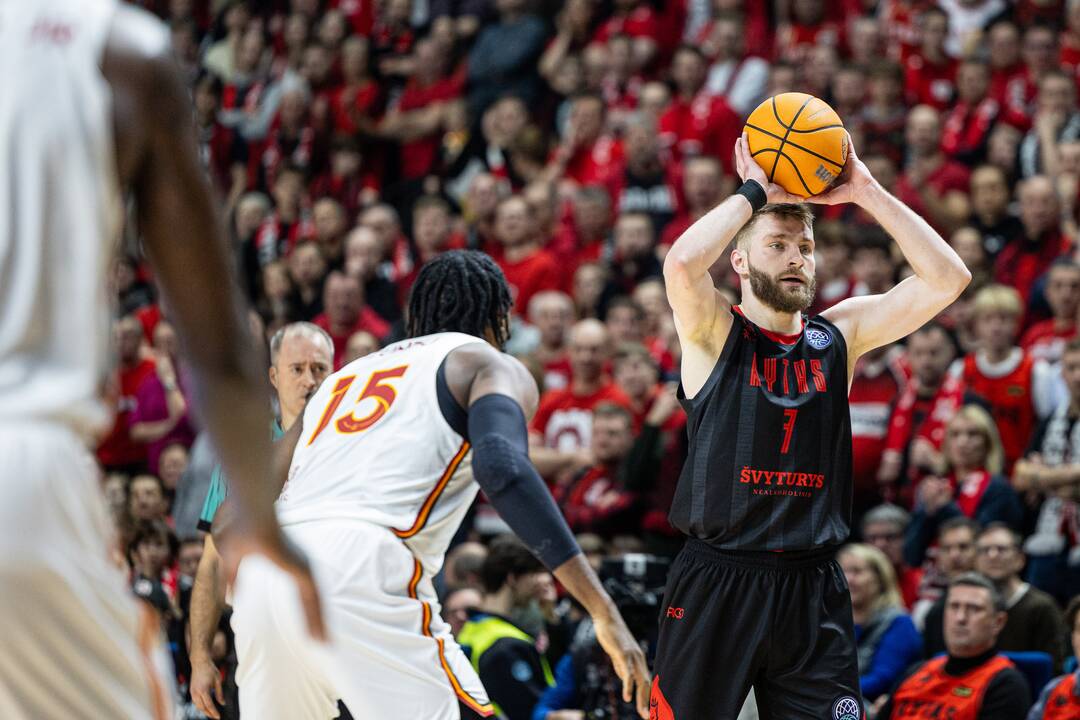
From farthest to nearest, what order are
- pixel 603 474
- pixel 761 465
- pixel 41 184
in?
pixel 603 474 < pixel 761 465 < pixel 41 184

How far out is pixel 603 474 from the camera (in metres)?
9.44

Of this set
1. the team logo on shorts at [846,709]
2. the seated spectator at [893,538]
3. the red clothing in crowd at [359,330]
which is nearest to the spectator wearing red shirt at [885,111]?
the seated spectator at [893,538]

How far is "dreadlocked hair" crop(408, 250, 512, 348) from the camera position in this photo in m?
5.18

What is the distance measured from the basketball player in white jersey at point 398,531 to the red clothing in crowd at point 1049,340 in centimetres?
556

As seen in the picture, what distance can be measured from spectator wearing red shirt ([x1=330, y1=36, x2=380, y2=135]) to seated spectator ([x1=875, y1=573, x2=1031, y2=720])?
9432 mm

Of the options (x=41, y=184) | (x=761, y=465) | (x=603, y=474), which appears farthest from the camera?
(x=603, y=474)

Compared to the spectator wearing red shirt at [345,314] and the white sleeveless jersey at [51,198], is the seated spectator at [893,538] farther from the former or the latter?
the white sleeveless jersey at [51,198]

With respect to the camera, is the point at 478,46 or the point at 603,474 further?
the point at 478,46

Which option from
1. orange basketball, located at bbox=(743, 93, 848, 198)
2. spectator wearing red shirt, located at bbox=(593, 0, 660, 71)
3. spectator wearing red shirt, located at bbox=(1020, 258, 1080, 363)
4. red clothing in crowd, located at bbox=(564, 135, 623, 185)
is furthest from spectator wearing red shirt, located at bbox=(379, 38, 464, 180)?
orange basketball, located at bbox=(743, 93, 848, 198)

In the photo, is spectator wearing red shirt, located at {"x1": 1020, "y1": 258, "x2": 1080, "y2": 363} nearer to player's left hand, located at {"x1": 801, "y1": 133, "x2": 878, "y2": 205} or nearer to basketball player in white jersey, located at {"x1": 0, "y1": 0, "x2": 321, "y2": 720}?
player's left hand, located at {"x1": 801, "y1": 133, "x2": 878, "y2": 205}

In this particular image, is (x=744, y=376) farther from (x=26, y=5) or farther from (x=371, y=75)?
(x=371, y=75)

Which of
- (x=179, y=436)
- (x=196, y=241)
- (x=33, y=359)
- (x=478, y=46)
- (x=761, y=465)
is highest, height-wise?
(x=196, y=241)

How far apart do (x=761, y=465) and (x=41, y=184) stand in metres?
3.21

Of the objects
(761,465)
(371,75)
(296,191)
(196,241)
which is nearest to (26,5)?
(196,241)
